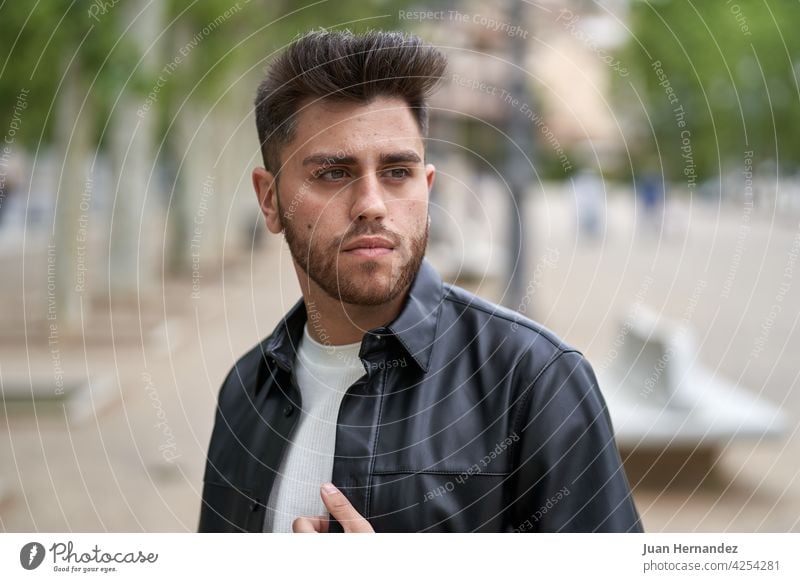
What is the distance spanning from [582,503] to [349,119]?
907mm

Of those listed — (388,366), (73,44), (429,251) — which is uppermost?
(73,44)

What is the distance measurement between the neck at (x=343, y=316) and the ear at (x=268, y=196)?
5.6 inches

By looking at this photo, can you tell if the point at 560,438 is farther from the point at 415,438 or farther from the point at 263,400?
the point at 263,400

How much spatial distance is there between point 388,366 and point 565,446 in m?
0.41

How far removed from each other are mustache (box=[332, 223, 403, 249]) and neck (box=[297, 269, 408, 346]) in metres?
0.13

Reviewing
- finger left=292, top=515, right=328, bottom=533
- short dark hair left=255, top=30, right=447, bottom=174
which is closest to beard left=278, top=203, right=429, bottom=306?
short dark hair left=255, top=30, right=447, bottom=174

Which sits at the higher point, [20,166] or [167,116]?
[20,166]

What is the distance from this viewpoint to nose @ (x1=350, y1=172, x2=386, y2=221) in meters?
2.03

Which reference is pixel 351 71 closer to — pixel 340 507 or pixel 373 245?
pixel 373 245

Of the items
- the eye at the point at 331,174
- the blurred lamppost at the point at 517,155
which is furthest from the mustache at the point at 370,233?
the blurred lamppost at the point at 517,155

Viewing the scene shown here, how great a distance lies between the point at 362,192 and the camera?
6.71 feet

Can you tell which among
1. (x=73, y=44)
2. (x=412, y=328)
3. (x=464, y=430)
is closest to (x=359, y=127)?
(x=412, y=328)
